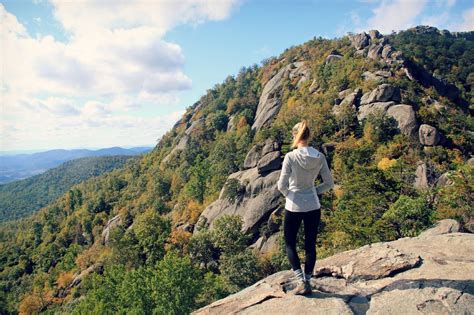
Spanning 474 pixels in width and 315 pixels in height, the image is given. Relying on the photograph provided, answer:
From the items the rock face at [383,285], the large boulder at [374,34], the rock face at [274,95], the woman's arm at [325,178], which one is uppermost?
the large boulder at [374,34]

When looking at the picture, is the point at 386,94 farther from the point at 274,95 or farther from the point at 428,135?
the point at 274,95

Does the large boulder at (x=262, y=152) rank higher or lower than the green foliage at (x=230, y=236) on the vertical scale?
higher

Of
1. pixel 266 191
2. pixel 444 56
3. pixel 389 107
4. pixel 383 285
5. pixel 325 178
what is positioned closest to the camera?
pixel 325 178

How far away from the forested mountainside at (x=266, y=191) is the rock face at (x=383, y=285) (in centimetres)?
1714

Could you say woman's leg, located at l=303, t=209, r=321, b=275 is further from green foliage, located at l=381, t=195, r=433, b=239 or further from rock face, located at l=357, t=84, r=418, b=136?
rock face, located at l=357, t=84, r=418, b=136

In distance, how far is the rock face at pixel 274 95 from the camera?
8012 cm

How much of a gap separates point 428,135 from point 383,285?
43639 mm

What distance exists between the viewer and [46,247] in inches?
3757

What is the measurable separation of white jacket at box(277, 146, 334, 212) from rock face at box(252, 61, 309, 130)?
7200 cm

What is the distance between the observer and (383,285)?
7.14m

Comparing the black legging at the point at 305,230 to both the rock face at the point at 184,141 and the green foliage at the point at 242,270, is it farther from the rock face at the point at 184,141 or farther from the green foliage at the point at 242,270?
the rock face at the point at 184,141

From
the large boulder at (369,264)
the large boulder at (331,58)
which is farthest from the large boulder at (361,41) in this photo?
the large boulder at (369,264)

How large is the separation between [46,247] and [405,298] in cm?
11008

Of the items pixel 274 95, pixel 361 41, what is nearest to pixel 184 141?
pixel 274 95
